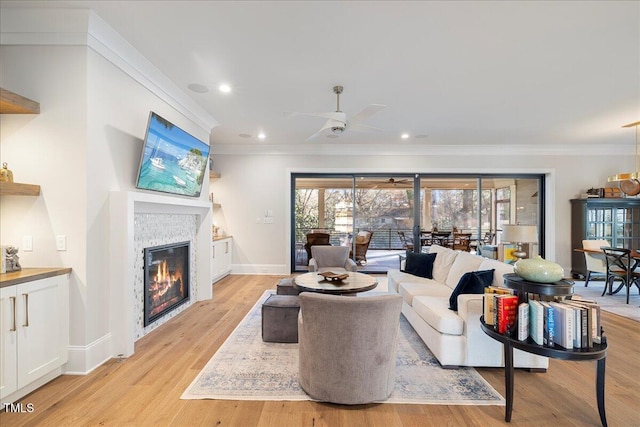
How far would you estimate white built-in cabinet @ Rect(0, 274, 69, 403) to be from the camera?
204 centimetres

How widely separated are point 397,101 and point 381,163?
2.72 metres

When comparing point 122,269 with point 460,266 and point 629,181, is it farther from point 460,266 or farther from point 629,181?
point 629,181

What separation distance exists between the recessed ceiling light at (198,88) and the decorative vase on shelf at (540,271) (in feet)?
12.0

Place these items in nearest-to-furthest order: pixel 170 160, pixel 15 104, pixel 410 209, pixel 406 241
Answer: pixel 15 104 < pixel 170 160 < pixel 410 209 < pixel 406 241

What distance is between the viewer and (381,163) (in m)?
6.82

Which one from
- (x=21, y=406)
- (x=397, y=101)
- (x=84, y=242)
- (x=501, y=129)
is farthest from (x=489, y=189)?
(x=21, y=406)

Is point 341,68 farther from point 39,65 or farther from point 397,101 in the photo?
point 39,65

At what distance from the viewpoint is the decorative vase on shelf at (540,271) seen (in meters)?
1.93

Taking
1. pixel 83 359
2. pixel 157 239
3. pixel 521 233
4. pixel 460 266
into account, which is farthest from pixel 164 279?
pixel 521 233

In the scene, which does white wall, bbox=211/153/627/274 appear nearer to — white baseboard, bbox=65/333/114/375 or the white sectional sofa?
the white sectional sofa

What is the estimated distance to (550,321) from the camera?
6.13ft

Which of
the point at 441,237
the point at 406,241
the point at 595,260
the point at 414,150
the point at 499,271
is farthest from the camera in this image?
the point at 406,241

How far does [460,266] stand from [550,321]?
1871 millimetres

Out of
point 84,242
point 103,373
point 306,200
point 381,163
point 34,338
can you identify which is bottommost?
point 103,373
